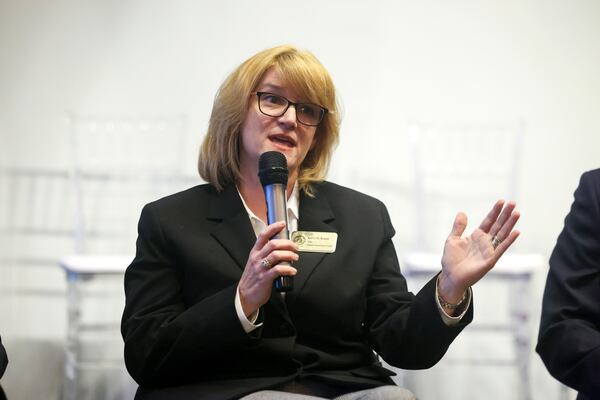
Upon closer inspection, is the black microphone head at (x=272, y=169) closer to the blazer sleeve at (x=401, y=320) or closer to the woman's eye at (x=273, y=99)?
the woman's eye at (x=273, y=99)

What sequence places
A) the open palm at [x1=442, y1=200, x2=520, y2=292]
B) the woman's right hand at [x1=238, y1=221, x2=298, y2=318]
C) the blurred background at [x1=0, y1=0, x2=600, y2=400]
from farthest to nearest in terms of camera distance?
the blurred background at [x1=0, y1=0, x2=600, y2=400]
the open palm at [x1=442, y1=200, x2=520, y2=292]
the woman's right hand at [x1=238, y1=221, x2=298, y2=318]

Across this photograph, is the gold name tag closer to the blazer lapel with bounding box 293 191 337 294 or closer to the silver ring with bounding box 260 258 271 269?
the blazer lapel with bounding box 293 191 337 294

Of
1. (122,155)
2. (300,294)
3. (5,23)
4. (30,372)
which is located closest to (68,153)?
(122,155)

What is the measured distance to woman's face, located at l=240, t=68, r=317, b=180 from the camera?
1.56 metres

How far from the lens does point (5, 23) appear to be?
10.5 feet

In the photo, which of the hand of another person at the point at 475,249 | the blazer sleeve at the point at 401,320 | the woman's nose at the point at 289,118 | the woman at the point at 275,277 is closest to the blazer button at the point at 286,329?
the woman at the point at 275,277

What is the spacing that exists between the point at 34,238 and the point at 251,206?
6.09 feet

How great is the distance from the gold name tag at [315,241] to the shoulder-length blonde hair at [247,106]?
0.15 m

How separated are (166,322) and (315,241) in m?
0.38

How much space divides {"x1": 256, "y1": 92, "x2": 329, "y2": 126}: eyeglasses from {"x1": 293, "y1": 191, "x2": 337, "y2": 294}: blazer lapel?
0.61 ft

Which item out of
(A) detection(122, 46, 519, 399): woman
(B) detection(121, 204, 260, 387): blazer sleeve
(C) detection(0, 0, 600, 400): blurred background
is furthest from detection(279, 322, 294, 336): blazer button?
(C) detection(0, 0, 600, 400): blurred background

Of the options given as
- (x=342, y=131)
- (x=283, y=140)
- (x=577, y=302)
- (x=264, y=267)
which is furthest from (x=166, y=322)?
(x=342, y=131)

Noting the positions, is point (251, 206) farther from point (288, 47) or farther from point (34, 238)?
point (34, 238)

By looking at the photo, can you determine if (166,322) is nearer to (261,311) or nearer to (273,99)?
(261,311)
